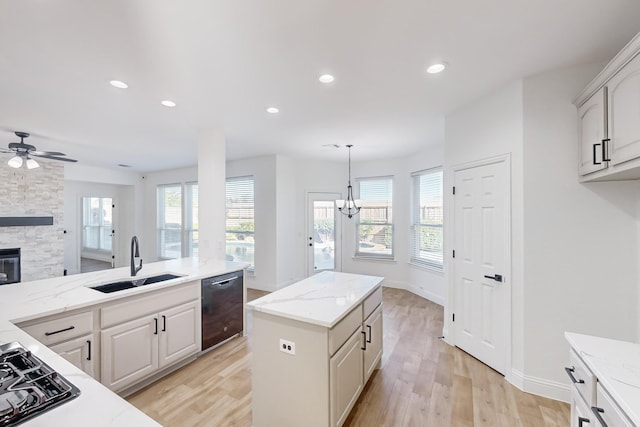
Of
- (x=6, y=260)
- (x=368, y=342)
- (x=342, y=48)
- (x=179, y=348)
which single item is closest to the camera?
(x=342, y=48)

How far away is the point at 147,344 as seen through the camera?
7.91 feet

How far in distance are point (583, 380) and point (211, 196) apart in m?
3.81

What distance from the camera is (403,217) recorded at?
566cm

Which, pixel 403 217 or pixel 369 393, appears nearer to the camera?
pixel 369 393

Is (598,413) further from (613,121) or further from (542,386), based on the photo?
(613,121)

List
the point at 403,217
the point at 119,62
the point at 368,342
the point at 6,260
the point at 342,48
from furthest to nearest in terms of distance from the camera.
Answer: the point at 403,217 → the point at 6,260 → the point at 368,342 → the point at 119,62 → the point at 342,48

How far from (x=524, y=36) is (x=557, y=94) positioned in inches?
30.8

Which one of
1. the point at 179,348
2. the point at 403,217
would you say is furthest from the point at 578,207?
the point at 179,348

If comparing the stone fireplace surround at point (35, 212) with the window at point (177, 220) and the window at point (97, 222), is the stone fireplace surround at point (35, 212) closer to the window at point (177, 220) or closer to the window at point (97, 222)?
the window at point (177, 220)

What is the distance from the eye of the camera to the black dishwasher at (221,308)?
2.99m

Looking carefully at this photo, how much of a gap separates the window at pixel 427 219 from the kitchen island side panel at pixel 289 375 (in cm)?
365

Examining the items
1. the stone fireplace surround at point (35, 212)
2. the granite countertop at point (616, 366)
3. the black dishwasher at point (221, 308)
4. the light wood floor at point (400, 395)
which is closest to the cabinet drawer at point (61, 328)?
the light wood floor at point (400, 395)

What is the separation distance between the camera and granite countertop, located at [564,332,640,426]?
3.33 feet

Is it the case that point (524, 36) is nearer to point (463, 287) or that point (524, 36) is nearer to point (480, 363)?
point (463, 287)
